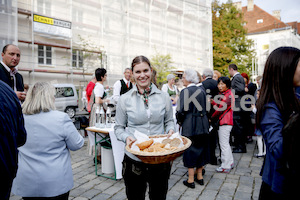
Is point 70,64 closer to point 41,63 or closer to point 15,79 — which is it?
point 41,63

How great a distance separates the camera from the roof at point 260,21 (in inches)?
1902

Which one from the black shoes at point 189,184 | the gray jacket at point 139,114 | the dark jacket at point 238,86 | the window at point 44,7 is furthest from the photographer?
the window at point 44,7

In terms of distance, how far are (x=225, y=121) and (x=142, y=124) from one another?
9.87ft

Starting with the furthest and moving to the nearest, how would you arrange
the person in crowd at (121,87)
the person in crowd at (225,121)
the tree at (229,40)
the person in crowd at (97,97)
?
the tree at (229,40) < the person in crowd at (121,87) < the person in crowd at (97,97) < the person in crowd at (225,121)

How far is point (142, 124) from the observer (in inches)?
95.8

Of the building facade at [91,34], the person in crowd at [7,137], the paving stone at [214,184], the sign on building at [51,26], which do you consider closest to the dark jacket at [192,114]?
the paving stone at [214,184]

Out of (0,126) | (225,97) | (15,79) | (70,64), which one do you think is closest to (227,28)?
(70,64)

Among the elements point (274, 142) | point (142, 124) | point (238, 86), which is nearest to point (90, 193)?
point (142, 124)

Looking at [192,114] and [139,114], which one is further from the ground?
[139,114]

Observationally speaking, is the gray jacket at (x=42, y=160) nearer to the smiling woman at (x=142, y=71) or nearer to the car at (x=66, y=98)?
the smiling woman at (x=142, y=71)

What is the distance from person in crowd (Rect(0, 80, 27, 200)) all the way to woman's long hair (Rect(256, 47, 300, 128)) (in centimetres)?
166

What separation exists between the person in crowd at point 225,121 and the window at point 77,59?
17916mm

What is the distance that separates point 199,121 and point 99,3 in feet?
66.4

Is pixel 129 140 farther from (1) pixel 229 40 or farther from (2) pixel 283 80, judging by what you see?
(1) pixel 229 40
